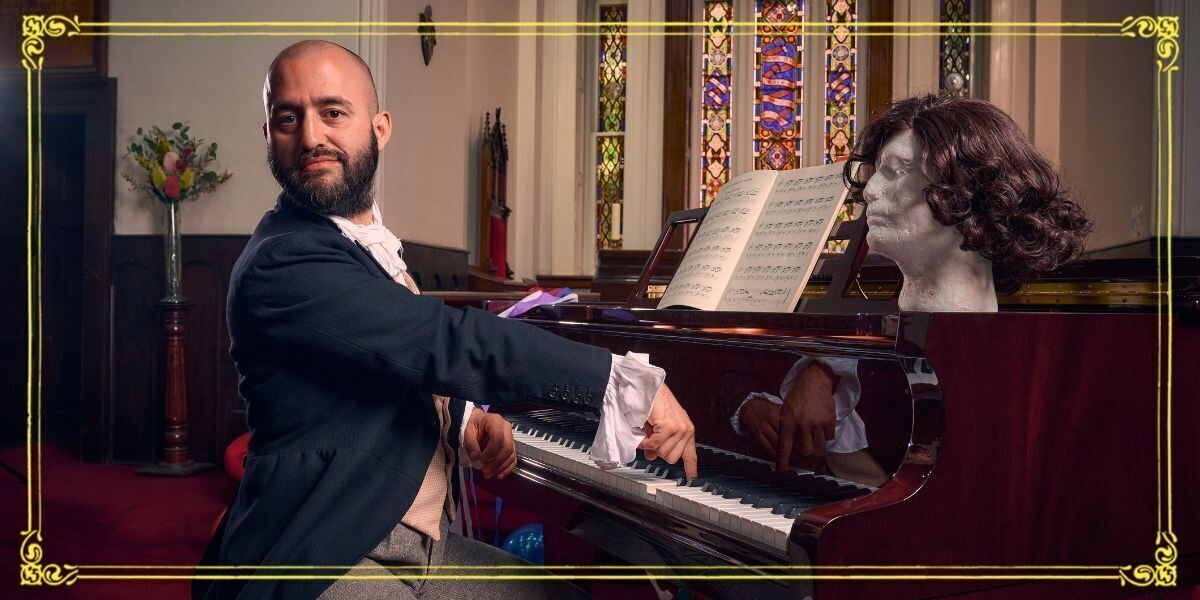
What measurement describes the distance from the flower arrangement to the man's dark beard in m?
4.47

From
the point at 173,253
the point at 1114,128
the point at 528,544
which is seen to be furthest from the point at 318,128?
the point at 1114,128

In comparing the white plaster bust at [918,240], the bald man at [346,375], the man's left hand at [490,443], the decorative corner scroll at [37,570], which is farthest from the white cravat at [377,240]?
the decorative corner scroll at [37,570]

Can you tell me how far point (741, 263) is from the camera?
205cm

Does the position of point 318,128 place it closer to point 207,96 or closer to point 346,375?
point 346,375

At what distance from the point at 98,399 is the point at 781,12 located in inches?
295

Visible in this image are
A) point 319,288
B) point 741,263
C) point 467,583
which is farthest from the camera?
point 741,263

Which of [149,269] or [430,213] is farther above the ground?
[430,213]

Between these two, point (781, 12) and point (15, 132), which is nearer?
point (15, 132)

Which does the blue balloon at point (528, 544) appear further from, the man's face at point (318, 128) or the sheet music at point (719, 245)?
the man's face at point (318, 128)

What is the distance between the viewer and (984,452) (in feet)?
4.51

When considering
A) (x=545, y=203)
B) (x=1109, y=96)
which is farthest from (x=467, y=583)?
(x=545, y=203)

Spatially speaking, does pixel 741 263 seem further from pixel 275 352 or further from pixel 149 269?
pixel 149 269

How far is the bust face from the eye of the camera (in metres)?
1.56

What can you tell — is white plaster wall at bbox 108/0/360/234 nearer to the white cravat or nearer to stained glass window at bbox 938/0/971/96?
the white cravat
